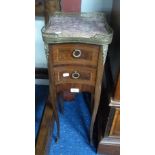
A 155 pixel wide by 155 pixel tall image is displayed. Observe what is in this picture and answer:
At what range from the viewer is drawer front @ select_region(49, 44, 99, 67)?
88 cm

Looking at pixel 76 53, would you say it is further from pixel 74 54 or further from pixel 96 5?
A: pixel 96 5

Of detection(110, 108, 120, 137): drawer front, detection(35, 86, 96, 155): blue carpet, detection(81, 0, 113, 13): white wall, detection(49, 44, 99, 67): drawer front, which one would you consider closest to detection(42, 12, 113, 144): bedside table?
detection(49, 44, 99, 67): drawer front

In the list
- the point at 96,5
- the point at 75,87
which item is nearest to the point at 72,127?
the point at 75,87

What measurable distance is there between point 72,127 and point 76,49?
63 cm

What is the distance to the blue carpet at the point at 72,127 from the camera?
1243mm

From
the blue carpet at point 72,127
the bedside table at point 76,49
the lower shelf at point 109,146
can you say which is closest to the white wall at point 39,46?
the blue carpet at point 72,127

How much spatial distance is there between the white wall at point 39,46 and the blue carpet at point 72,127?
0.20 metres

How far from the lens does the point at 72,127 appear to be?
1.36 meters

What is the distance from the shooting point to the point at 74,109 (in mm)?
1484

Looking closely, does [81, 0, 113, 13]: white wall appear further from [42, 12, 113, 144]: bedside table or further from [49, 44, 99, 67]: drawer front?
[49, 44, 99, 67]: drawer front

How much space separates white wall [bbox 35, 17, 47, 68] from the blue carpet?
0.66ft
